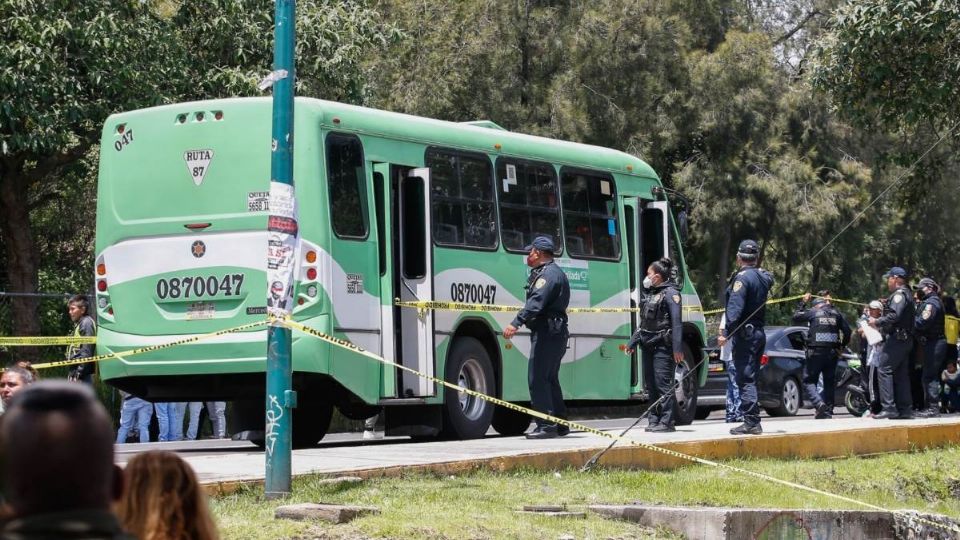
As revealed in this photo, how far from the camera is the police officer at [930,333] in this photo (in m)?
18.6

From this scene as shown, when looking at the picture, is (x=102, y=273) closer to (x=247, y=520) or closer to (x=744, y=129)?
(x=247, y=520)

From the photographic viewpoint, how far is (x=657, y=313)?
14250mm

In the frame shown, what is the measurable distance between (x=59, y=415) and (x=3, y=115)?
17.5 m

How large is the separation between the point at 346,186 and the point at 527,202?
2.71 m

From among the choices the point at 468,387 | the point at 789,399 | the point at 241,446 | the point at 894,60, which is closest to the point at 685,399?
the point at 468,387

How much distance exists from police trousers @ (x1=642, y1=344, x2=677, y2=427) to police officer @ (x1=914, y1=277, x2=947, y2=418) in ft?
16.9

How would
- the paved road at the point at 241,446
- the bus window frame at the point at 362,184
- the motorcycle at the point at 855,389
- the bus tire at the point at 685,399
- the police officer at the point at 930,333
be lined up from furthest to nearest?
the motorcycle at the point at 855,389
the police officer at the point at 930,333
the bus tire at the point at 685,399
the bus window frame at the point at 362,184
the paved road at the point at 241,446

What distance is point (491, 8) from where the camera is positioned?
3114 cm

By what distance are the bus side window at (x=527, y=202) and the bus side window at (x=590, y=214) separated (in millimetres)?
179

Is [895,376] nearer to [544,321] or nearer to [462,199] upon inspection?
[544,321]

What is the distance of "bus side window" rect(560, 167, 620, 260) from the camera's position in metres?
16.2

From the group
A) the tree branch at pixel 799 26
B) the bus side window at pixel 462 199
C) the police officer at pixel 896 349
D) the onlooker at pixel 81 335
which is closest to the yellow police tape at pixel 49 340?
the onlooker at pixel 81 335

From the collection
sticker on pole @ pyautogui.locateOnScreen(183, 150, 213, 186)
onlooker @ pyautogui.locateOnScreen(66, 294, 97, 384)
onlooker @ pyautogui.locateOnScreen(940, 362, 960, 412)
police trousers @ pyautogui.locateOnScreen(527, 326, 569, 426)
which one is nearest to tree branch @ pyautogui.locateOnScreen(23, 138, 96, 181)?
onlooker @ pyautogui.locateOnScreen(66, 294, 97, 384)

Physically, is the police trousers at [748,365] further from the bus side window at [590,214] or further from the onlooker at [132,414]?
the onlooker at [132,414]
